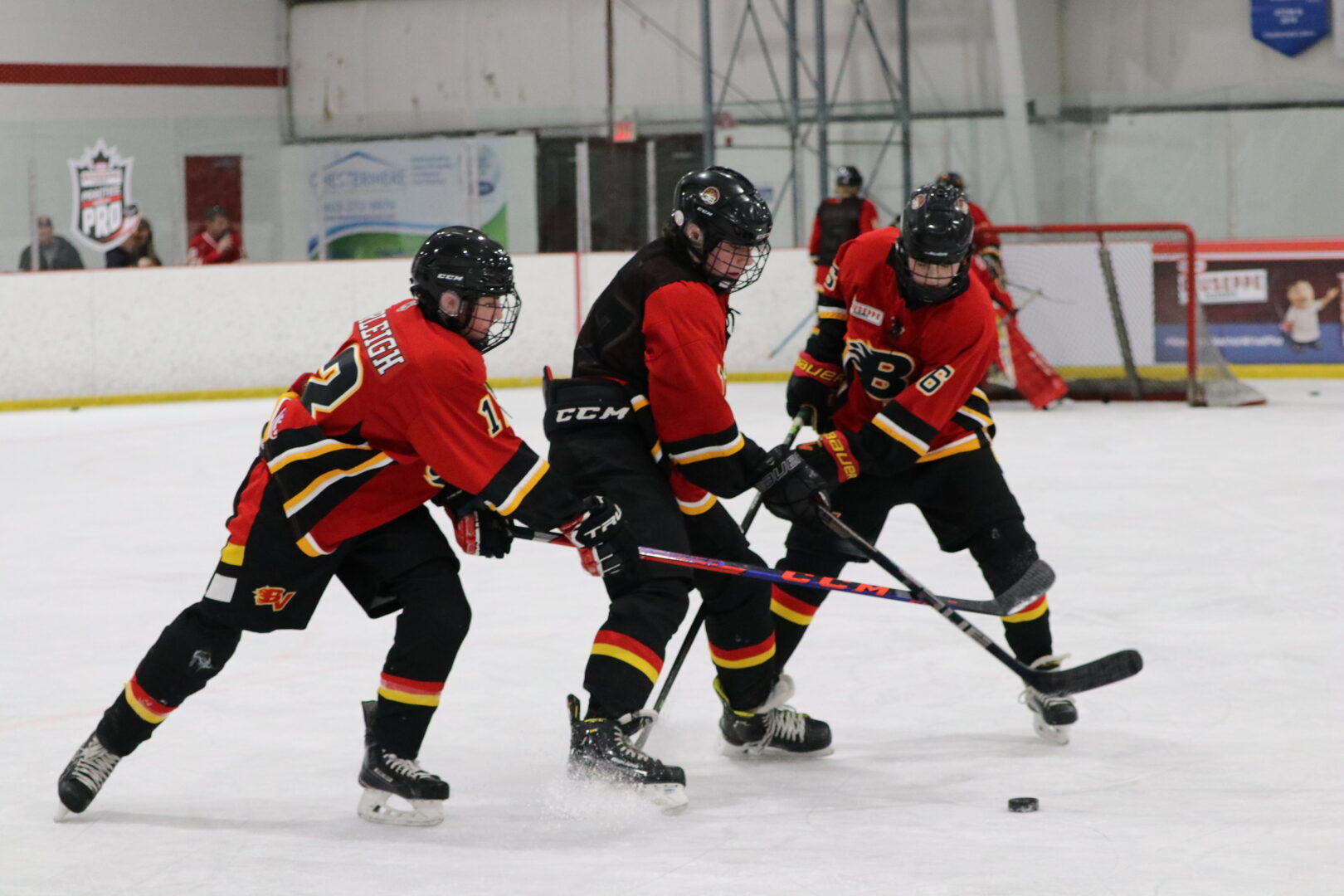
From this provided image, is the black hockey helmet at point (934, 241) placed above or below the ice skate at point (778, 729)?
above

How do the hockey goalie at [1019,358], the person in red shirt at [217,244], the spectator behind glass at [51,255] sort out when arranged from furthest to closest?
the person in red shirt at [217,244], the spectator behind glass at [51,255], the hockey goalie at [1019,358]

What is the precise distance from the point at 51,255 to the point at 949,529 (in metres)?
7.45

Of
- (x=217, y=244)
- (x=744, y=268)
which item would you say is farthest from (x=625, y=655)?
(x=217, y=244)

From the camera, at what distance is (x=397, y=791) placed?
258 centimetres

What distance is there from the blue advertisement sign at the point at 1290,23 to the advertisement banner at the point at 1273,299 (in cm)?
339

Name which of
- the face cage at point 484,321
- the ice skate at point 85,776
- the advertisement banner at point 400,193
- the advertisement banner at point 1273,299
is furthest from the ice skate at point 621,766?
the advertisement banner at point 400,193

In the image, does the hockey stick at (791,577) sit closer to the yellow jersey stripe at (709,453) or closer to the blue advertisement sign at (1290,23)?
the yellow jersey stripe at (709,453)

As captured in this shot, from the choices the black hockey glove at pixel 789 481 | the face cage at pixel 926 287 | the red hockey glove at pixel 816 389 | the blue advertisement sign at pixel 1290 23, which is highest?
the blue advertisement sign at pixel 1290 23

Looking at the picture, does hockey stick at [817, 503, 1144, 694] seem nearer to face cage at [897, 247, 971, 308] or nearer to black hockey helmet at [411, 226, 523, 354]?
face cage at [897, 247, 971, 308]

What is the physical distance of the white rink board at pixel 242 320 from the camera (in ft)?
29.4

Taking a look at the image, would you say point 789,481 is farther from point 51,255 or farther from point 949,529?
point 51,255

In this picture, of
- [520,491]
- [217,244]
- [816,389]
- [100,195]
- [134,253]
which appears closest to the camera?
[520,491]

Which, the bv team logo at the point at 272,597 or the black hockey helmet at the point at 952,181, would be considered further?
the black hockey helmet at the point at 952,181

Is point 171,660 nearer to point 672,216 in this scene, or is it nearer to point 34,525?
point 672,216
